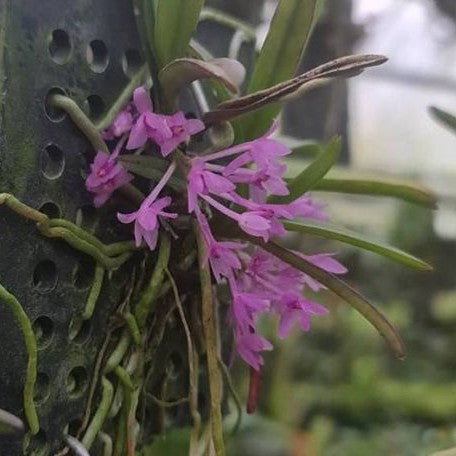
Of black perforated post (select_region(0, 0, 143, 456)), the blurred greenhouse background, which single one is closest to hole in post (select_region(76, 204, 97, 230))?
black perforated post (select_region(0, 0, 143, 456))

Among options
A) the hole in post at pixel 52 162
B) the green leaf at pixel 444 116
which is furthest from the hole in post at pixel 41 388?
the green leaf at pixel 444 116

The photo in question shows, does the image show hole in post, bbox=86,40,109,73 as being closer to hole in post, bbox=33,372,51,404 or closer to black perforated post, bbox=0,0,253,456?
black perforated post, bbox=0,0,253,456

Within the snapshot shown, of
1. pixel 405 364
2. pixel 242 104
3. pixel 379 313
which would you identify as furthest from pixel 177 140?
pixel 405 364

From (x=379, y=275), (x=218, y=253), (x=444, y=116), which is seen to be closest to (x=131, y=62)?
(x=218, y=253)

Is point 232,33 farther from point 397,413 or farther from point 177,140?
point 397,413

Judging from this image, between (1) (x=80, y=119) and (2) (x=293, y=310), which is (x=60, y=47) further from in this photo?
(2) (x=293, y=310)

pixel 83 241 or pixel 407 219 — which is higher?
pixel 407 219

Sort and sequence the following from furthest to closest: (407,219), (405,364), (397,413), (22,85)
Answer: (407,219), (405,364), (397,413), (22,85)
